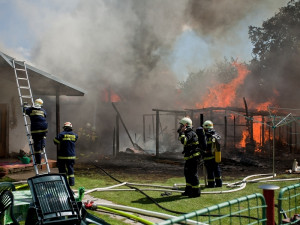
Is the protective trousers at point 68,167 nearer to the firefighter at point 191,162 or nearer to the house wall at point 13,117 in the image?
the firefighter at point 191,162

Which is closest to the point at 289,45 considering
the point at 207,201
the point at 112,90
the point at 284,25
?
the point at 284,25

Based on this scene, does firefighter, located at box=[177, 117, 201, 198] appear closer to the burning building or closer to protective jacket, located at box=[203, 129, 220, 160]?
protective jacket, located at box=[203, 129, 220, 160]

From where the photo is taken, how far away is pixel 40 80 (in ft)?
35.0

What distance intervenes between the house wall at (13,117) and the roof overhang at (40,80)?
0.46m

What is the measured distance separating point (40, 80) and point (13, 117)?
1997mm

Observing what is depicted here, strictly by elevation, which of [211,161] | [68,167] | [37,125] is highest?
[37,125]

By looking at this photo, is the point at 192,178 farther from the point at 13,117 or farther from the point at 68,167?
the point at 13,117

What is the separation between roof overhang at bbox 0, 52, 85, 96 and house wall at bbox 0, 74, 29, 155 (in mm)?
459

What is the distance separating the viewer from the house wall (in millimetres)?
11102

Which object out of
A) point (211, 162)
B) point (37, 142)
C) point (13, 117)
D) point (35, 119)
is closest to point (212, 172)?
point (211, 162)

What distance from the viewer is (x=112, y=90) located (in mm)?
26500

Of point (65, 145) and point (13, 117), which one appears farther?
point (13, 117)

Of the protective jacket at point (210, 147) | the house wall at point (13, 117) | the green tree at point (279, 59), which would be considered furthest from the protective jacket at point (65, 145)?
the green tree at point (279, 59)

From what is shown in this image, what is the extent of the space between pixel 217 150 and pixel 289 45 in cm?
2242
